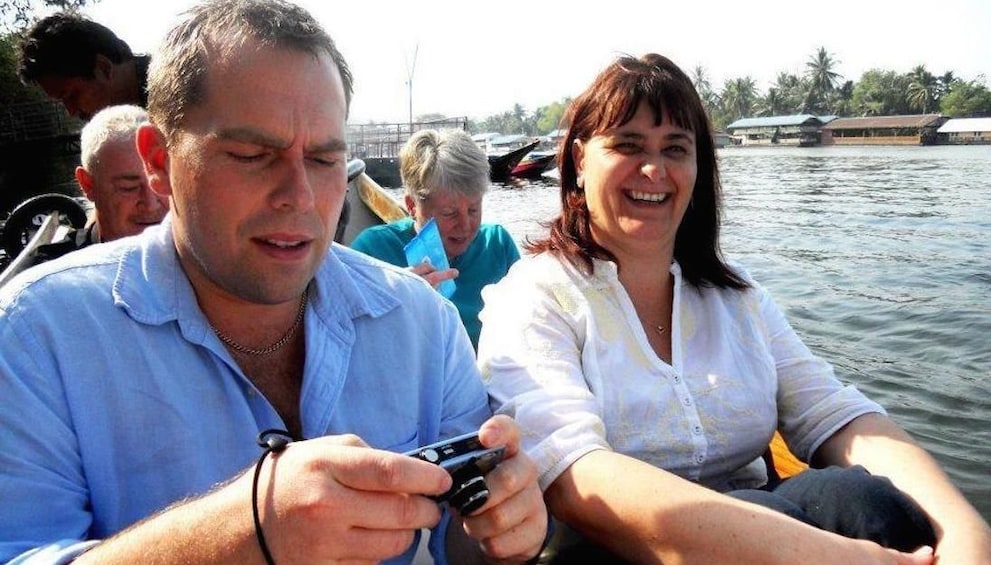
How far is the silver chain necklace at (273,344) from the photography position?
137 cm

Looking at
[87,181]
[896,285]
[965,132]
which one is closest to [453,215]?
[87,181]

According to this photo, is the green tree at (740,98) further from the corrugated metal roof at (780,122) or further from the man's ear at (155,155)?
the man's ear at (155,155)

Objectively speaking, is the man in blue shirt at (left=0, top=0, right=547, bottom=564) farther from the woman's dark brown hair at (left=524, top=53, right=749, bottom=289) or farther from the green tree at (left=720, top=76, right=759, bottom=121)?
the green tree at (left=720, top=76, right=759, bottom=121)

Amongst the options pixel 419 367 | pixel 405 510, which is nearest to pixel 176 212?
pixel 419 367

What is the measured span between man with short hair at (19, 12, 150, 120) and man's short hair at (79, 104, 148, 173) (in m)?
0.47

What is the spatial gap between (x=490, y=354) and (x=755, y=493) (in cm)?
70

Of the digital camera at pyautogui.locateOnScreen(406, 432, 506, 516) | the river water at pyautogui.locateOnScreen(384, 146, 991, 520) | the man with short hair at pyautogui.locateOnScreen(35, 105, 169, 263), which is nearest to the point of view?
the digital camera at pyautogui.locateOnScreen(406, 432, 506, 516)

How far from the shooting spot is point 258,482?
0.97 m

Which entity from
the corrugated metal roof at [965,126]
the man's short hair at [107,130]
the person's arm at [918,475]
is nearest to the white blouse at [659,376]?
the person's arm at [918,475]

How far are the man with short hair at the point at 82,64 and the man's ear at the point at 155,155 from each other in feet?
6.83

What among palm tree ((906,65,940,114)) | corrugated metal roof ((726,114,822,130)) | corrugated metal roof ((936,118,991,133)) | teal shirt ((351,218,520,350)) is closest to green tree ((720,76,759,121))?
palm tree ((906,65,940,114))

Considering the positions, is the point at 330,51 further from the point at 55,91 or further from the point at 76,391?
the point at 55,91

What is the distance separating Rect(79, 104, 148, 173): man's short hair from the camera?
265 centimetres

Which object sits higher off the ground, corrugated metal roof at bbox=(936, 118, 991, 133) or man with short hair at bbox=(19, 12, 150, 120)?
corrugated metal roof at bbox=(936, 118, 991, 133)
